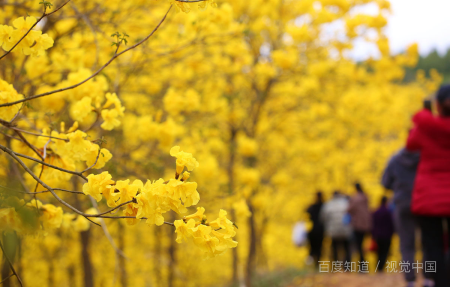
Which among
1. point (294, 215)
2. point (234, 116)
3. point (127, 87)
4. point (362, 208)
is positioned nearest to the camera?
point (127, 87)

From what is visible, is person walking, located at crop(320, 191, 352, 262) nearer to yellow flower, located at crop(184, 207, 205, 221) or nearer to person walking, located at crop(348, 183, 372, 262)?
person walking, located at crop(348, 183, 372, 262)

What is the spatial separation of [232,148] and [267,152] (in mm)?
3769

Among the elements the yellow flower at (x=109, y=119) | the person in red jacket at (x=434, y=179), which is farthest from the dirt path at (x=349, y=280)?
the yellow flower at (x=109, y=119)

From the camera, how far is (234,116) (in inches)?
276

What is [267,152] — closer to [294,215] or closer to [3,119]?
[294,215]

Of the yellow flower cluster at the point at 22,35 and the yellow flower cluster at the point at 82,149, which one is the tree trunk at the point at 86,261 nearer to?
the yellow flower cluster at the point at 82,149

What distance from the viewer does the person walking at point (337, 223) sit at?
7.89 metres

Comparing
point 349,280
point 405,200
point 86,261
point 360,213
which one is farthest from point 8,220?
point 360,213

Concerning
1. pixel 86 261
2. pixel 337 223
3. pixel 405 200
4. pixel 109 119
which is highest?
pixel 109 119

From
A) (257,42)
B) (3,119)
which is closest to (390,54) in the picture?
(257,42)

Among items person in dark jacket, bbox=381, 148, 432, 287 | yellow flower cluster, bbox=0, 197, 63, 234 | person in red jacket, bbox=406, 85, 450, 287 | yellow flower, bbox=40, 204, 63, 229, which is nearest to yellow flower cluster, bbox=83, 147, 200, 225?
yellow flower cluster, bbox=0, 197, 63, 234

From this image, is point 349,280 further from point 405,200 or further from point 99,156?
point 99,156

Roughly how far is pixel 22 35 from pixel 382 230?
7239 mm

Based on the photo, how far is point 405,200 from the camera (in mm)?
4062
